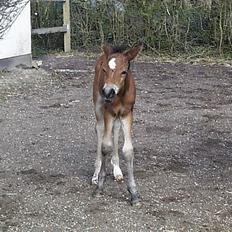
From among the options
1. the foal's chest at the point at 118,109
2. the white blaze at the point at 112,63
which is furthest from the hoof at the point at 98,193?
the white blaze at the point at 112,63

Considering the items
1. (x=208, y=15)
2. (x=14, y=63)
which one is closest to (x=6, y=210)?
(x=14, y=63)

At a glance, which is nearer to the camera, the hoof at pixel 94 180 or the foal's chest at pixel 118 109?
the foal's chest at pixel 118 109

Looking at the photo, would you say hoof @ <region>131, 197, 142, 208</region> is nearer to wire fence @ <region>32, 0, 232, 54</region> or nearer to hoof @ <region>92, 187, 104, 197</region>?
hoof @ <region>92, 187, 104, 197</region>

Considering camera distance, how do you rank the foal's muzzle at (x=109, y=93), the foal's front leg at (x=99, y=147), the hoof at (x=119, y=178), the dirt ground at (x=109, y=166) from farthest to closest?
1. the hoof at (x=119, y=178)
2. the foal's front leg at (x=99, y=147)
3. the dirt ground at (x=109, y=166)
4. the foal's muzzle at (x=109, y=93)

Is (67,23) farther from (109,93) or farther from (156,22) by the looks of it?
(109,93)

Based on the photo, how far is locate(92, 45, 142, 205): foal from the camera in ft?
14.8

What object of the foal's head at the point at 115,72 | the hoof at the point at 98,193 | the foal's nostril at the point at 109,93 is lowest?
the hoof at the point at 98,193

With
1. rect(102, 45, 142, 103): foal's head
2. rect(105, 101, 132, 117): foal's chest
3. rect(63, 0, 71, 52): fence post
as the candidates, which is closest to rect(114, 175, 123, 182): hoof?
rect(105, 101, 132, 117): foal's chest

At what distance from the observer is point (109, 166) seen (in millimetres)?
5883

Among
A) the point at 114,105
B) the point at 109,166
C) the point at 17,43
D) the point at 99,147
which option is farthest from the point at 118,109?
the point at 17,43

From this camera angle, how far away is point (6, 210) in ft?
15.6

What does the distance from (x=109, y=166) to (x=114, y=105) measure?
47.6 inches

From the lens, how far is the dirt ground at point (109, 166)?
4641 mm

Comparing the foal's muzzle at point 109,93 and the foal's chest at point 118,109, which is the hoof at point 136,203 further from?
the foal's muzzle at point 109,93
